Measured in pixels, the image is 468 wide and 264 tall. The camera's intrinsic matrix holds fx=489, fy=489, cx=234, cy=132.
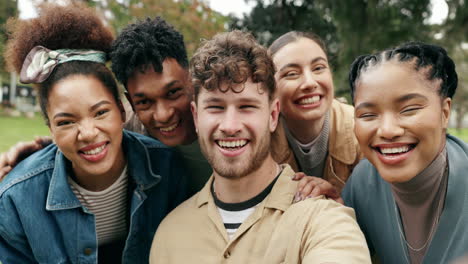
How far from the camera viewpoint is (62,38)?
3.58 m

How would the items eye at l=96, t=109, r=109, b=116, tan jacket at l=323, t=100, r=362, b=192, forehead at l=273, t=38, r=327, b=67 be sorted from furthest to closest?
tan jacket at l=323, t=100, r=362, b=192 < forehead at l=273, t=38, r=327, b=67 < eye at l=96, t=109, r=109, b=116

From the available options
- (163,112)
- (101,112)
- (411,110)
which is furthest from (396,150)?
(101,112)

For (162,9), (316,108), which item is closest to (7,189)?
(316,108)

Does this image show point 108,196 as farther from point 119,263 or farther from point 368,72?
point 368,72

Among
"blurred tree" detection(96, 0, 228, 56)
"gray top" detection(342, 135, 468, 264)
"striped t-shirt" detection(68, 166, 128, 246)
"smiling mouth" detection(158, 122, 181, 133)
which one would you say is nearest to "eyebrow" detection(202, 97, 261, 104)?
"smiling mouth" detection(158, 122, 181, 133)

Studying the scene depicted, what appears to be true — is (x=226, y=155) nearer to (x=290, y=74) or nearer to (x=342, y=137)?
(x=290, y=74)

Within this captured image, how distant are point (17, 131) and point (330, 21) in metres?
13.8

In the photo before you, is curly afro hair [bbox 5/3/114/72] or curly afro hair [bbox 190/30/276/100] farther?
curly afro hair [bbox 5/3/114/72]

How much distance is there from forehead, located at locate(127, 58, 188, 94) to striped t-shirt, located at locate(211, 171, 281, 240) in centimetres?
102

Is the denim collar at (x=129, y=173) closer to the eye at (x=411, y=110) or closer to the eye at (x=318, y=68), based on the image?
the eye at (x=318, y=68)

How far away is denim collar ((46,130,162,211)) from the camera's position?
11.5 ft

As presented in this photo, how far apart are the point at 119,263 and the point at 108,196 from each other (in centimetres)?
61

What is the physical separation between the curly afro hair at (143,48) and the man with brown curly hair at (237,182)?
1.40 ft

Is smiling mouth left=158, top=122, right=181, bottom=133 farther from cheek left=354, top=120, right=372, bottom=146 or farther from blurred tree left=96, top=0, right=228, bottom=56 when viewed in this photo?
blurred tree left=96, top=0, right=228, bottom=56
